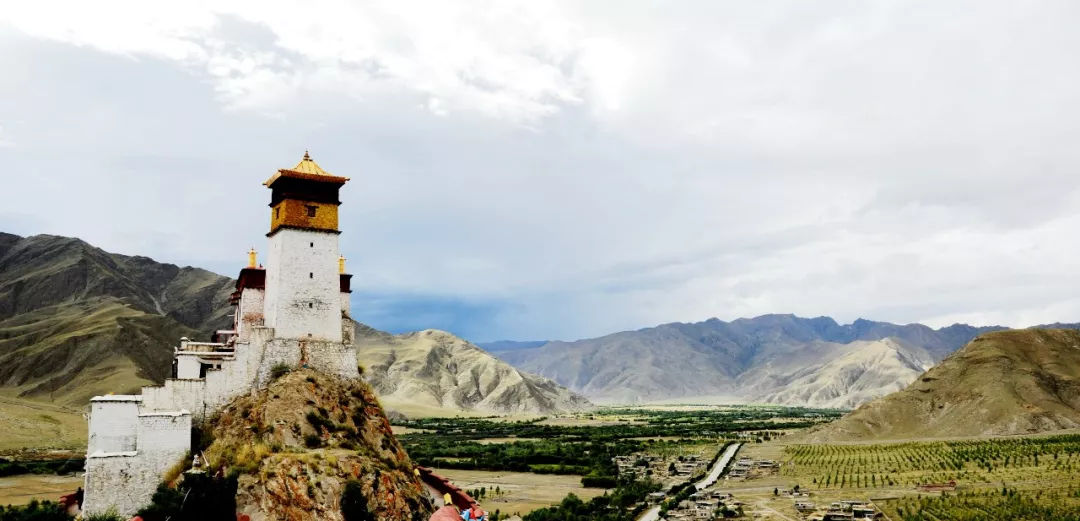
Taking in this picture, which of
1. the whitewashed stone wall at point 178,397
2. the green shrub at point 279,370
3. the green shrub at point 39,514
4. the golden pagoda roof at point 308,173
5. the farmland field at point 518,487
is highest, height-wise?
the golden pagoda roof at point 308,173

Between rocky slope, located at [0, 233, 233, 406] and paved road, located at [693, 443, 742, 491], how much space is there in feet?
219

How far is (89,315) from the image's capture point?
11981cm

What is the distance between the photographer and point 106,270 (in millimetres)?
153625

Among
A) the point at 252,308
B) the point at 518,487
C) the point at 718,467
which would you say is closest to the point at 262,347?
the point at 252,308

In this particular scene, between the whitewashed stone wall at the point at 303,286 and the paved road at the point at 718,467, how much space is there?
31666 mm

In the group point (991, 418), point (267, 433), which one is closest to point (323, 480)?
point (267, 433)

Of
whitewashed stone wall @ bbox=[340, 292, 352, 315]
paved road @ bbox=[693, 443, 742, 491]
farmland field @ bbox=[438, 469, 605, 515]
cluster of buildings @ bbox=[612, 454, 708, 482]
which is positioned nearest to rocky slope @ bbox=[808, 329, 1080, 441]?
paved road @ bbox=[693, 443, 742, 491]

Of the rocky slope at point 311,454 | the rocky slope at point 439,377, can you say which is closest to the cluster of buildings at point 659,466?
the rocky slope at point 311,454

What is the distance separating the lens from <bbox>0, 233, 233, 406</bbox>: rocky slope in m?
99.2

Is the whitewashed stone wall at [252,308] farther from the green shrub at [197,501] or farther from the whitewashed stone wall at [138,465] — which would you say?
the green shrub at [197,501]

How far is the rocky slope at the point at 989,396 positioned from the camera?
86.9m

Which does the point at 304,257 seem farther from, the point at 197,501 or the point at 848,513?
the point at 848,513

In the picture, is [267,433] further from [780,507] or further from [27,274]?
[27,274]

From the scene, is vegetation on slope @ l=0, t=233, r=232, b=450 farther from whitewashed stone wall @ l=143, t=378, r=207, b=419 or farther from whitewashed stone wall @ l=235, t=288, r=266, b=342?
whitewashed stone wall @ l=143, t=378, r=207, b=419
